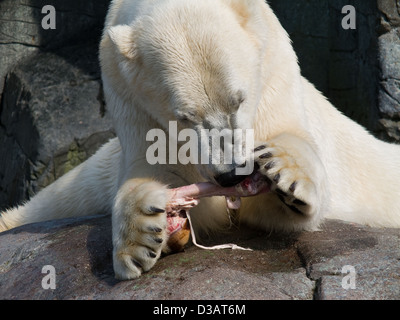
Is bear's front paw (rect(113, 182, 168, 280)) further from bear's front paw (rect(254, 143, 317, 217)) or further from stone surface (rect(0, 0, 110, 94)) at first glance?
stone surface (rect(0, 0, 110, 94))

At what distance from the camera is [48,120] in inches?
249

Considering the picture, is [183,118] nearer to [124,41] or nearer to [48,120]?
[124,41]

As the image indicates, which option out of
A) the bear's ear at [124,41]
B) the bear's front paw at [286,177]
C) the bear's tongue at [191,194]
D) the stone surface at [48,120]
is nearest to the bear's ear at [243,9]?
the bear's ear at [124,41]

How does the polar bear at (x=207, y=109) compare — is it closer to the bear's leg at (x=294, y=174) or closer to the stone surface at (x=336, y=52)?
the bear's leg at (x=294, y=174)

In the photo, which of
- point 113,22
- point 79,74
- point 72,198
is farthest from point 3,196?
point 113,22

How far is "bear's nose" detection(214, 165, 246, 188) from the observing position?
2.49 m

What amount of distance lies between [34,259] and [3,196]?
3.95 m

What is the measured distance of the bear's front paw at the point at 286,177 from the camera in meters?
2.53

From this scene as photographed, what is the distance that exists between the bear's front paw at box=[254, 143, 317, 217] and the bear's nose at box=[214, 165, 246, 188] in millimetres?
115

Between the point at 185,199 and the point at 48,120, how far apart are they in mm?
3904

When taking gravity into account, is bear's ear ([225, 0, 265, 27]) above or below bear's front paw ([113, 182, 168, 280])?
above

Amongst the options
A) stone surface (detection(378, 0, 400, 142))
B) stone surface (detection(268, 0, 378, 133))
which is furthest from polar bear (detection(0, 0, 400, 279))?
stone surface (detection(268, 0, 378, 133))

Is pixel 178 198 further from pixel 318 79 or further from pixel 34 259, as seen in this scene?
pixel 318 79
